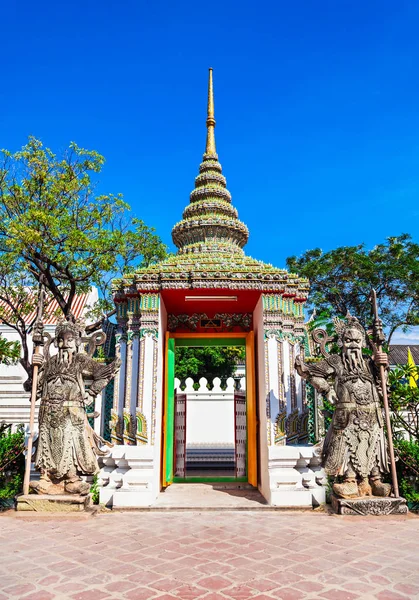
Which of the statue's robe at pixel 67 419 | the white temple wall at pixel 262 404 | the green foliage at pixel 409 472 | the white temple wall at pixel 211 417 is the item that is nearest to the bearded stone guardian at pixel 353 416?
A: the green foliage at pixel 409 472

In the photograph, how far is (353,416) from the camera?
7445 millimetres

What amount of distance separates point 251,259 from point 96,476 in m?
5.60

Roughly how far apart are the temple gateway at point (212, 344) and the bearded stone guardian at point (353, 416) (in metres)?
0.65

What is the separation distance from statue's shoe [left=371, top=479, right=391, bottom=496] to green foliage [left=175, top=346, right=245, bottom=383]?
748 inches

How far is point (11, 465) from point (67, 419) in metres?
1.46

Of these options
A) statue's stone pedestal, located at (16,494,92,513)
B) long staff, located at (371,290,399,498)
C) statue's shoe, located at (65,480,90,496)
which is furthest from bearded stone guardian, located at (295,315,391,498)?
statue's stone pedestal, located at (16,494,92,513)

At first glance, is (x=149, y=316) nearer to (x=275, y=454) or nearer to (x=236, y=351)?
(x=275, y=454)

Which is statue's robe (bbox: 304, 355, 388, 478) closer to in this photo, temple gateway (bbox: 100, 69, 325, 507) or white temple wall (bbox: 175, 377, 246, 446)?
temple gateway (bbox: 100, 69, 325, 507)

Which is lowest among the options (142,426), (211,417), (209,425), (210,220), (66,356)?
(209,425)

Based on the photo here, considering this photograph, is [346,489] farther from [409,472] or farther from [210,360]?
[210,360]

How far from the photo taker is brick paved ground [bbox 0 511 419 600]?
4.18 meters

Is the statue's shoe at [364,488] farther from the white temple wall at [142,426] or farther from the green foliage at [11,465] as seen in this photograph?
the green foliage at [11,465]

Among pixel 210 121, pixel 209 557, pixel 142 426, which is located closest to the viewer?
pixel 209 557

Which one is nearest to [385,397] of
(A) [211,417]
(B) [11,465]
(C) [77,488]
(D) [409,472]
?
(D) [409,472]
